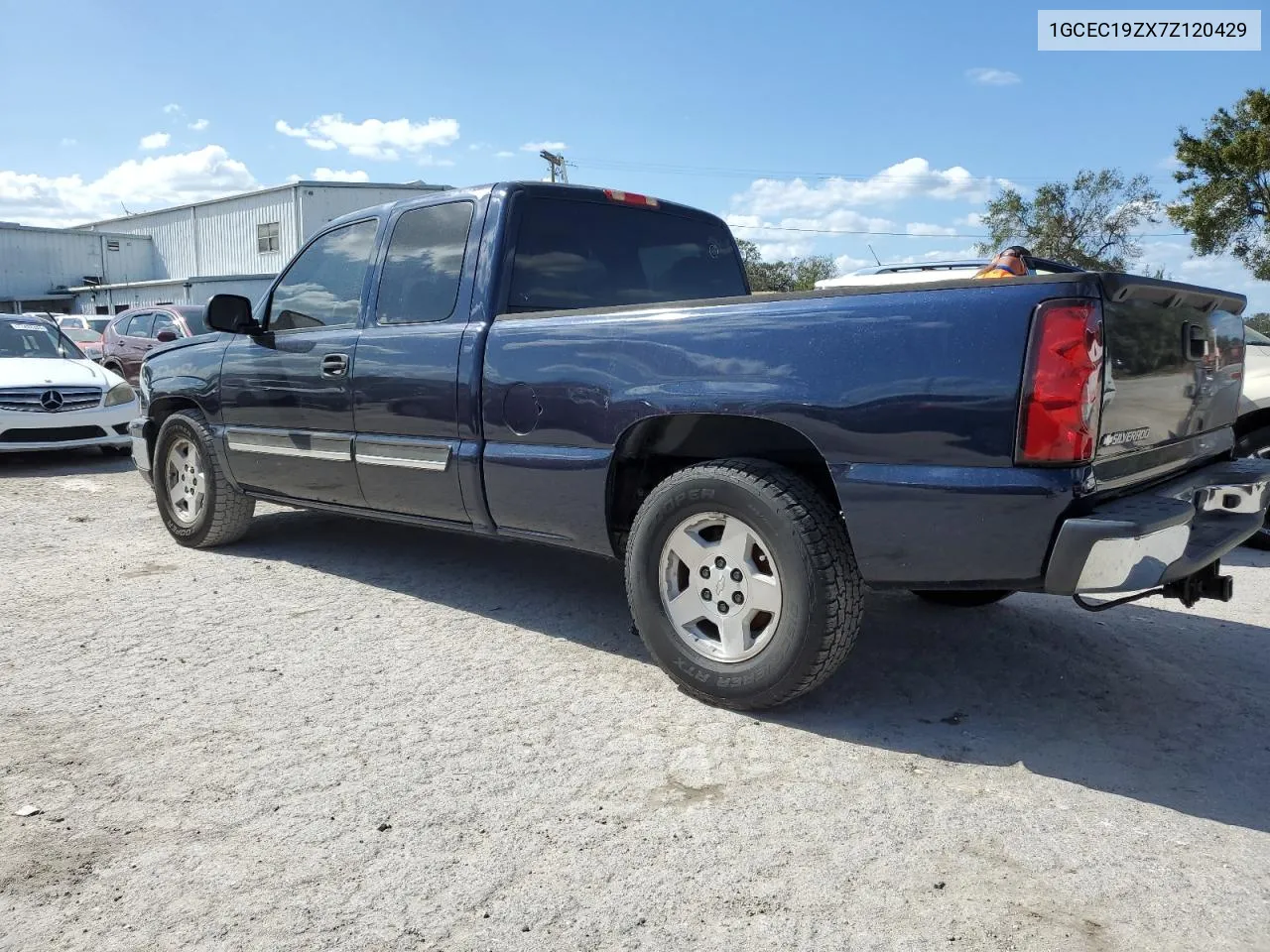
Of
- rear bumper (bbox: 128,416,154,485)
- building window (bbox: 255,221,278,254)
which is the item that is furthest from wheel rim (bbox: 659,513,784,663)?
building window (bbox: 255,221,278,254)

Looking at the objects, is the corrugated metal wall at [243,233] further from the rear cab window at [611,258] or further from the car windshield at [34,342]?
the rear cab window at [611,258]

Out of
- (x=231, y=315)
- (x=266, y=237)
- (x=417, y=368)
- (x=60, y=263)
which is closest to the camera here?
(x=417, y=368)

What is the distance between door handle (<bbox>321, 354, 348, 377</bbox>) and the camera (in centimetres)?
454

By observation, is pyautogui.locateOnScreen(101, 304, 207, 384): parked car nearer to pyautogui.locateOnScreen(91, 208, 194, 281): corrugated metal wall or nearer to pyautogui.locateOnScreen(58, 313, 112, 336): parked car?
pyautogui.locateOnScreen(58, 313, 112, 336): parked car

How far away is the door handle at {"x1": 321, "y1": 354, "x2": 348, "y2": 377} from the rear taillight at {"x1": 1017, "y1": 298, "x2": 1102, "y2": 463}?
3.12 meters

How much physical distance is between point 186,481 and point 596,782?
3.99 meters

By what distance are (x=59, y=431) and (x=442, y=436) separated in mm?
6908

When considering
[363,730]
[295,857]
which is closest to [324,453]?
[363,730]

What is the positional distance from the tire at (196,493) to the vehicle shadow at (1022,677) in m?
0.41

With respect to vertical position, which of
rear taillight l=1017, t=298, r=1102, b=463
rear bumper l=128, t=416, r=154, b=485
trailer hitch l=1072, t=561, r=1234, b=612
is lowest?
trailer hitch l=1072, t=561, r=1234, b=612

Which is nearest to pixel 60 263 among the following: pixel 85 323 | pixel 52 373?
pixel 85 323

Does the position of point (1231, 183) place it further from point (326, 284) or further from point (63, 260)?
point (63, 260)

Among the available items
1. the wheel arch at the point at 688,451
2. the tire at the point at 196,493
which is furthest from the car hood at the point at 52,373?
the wheel arch at the point at 688,451

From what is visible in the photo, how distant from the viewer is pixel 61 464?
31.4 feet
